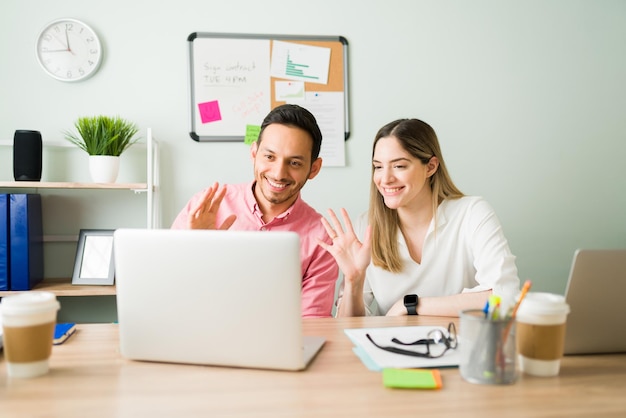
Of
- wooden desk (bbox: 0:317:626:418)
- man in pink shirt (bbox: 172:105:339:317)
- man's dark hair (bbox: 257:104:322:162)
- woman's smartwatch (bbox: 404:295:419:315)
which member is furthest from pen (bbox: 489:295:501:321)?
man's dark hair (bbox: 257:104:322:162)

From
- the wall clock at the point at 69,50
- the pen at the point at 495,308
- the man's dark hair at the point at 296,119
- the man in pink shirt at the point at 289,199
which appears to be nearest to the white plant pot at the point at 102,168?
the wall clock at the point at 69,50

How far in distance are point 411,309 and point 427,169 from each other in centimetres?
64

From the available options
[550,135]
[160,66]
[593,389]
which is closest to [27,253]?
[160,66]

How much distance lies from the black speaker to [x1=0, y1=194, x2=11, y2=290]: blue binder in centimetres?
14

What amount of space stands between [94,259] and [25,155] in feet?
1.77

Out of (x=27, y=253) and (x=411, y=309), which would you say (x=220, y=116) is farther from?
(x=411, y=309)

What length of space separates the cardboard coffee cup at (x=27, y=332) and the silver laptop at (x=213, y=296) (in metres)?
0.13

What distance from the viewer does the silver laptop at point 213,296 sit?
92 cm

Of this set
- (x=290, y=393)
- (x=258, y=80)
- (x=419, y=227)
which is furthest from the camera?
(x=258, y=80)

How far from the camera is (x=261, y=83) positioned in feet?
8.61

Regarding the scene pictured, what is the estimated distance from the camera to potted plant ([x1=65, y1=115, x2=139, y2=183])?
2.32 meters

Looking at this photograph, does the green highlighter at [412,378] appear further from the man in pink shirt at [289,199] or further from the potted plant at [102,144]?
the potted plant at [102,144]

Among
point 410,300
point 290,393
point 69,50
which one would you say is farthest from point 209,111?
point 290,393

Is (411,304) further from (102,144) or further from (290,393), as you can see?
(102,144)
